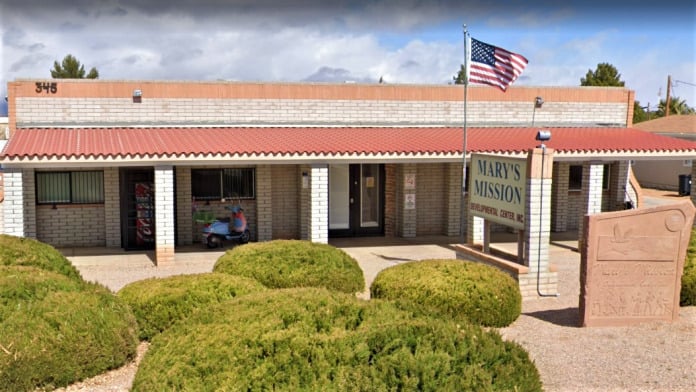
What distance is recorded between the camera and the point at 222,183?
19.2 meters

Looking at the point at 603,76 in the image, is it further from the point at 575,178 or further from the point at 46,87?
the point at 46,87

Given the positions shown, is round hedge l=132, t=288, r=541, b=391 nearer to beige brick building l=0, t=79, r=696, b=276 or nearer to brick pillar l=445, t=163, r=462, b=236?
beige brick building l=0, t=79, r=696, b=276

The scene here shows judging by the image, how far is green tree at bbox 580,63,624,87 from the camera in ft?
174

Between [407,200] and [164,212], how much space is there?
296 inches

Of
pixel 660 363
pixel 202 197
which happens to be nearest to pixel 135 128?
pixel 202 197

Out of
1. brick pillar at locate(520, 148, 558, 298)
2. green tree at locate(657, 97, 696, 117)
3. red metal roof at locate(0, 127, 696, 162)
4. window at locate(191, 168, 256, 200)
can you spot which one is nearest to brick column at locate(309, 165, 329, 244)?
red metal roof at locate(0, 127, 696, 162)

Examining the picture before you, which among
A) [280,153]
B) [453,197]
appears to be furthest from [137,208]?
[453,197]

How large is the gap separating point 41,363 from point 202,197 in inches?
495

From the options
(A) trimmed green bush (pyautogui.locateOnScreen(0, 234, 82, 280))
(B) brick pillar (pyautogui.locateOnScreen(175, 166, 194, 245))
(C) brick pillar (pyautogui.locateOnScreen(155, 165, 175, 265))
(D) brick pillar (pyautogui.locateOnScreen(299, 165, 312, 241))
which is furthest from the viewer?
(B) brick pillar (pyautogui.locateOnScreen(175, 166, 194, 245))

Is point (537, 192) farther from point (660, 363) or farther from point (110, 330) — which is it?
point (110, 330)

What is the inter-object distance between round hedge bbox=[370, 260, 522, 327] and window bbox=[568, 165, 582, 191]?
533 inches

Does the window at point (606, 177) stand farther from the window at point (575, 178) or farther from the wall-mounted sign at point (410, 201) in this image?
the wall-mounted sign at point (410, 201)

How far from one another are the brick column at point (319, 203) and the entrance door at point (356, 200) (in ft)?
11.5

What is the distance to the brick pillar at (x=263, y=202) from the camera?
19.1 metres
